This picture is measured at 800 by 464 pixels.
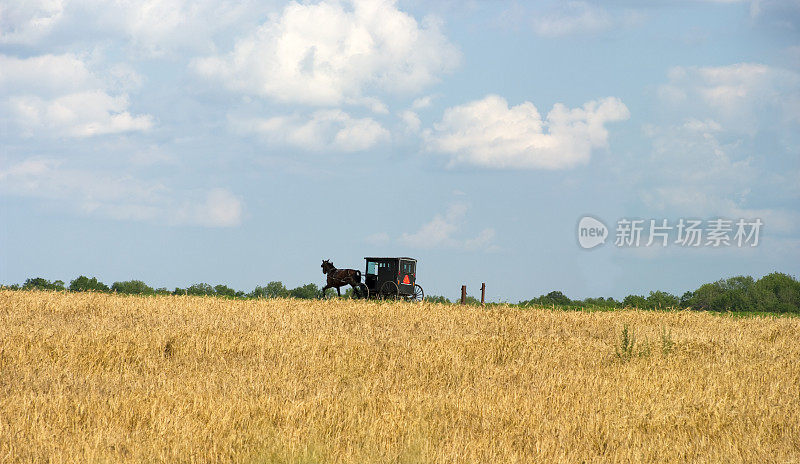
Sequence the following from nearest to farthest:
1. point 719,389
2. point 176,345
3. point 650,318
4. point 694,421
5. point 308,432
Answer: point 308,432 → point 694,421 → point 719,389 → point 176,345 → point 650,318

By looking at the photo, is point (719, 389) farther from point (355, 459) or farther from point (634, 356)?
point (355, 459)

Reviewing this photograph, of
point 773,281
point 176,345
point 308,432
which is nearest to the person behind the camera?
point 308,432

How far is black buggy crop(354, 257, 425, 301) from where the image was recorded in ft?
91.6

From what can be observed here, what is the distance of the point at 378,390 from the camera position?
30.9 feet

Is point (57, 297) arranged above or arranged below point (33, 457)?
above

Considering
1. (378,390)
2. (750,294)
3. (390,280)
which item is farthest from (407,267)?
(750,294)

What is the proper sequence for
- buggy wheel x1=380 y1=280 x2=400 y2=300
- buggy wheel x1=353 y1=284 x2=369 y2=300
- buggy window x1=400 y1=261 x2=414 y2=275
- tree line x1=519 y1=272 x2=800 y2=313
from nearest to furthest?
buggy wheel x1=380 y1=280 x2=400 y2=300 → buggy window x1=400 y1=261 x2=414 y2=275 → buggy wheel x1=353 y1=284 x2=369 y2=300 → tree line x1=519 y1=272 x2=800 y2=313

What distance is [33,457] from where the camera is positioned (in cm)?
646

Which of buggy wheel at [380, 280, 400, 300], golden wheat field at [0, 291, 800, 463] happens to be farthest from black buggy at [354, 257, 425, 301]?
golden wheat field at [0, 291, 800, 463]

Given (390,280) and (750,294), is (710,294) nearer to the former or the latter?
(750,294)

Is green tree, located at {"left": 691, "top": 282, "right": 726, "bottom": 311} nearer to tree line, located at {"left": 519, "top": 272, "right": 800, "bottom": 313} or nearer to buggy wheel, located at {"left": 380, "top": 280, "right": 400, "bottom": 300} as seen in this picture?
tree line, located at {"left": 519, "top": 272, "right": 800, "bottom": 313}

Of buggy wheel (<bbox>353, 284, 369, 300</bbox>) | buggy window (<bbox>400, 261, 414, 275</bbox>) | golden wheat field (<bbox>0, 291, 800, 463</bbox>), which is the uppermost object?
buggy window (<bbox>400, 261, 414, 275</bbox>)

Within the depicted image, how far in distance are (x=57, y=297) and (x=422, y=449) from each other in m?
17.3

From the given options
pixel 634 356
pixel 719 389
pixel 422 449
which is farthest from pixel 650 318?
pixel 422 449
